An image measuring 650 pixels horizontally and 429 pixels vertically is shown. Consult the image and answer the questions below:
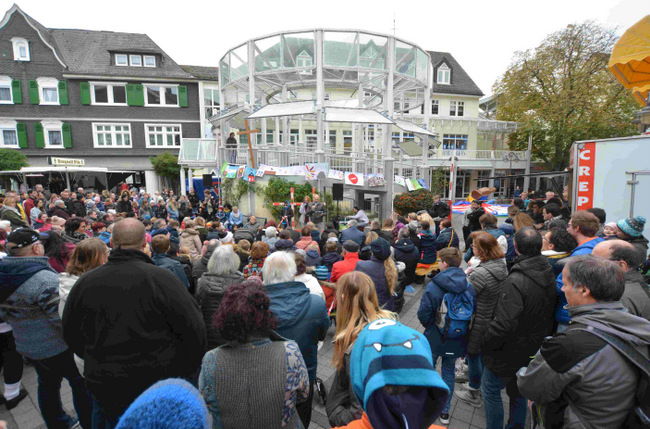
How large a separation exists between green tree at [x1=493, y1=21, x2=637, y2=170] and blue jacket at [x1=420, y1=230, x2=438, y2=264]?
23.4 metres

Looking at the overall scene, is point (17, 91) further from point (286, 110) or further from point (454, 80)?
point (454, 80)

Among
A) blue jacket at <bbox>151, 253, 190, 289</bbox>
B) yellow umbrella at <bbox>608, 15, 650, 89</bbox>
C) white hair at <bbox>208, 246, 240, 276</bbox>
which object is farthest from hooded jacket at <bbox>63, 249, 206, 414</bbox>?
yellow umbrella at <bbox>608, 15, 650, 89</bbox>

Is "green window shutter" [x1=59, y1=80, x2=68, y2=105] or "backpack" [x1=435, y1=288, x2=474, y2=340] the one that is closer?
"backpack" [x1=435, y1=288, x2=474, y2=340]

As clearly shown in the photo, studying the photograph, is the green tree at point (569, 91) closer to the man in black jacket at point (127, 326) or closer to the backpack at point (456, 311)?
the backpack at point (456, 311)

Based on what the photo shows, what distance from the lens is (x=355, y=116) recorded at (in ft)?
40.7

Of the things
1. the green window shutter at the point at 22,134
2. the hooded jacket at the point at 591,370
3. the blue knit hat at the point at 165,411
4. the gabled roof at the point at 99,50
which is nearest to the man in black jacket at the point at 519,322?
the hooded jacket at the point at 591,370

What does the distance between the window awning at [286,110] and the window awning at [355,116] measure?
695 mm

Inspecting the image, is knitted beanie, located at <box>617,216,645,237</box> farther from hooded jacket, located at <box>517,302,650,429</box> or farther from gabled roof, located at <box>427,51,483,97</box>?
gabled roof, located at <box>427,51,483,97</box>

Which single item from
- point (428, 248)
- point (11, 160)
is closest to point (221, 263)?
point (428, 248)

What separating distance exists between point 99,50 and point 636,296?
34.9m

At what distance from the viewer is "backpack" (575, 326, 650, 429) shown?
1.70 metres

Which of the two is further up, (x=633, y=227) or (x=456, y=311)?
(x=633, y=227)

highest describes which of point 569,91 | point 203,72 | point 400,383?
point 203,72

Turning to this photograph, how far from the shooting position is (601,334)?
1763 millimetres
